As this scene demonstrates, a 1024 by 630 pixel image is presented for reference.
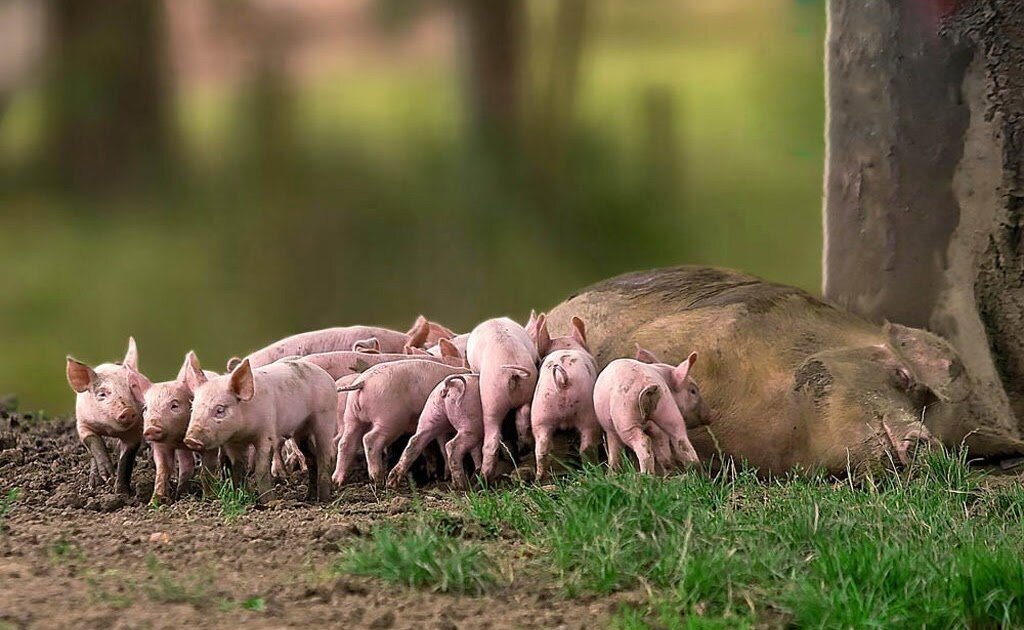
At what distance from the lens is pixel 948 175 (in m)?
6.01

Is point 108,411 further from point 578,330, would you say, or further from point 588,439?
point 578,330

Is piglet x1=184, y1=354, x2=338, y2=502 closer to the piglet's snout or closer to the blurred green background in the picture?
the piglet's snout

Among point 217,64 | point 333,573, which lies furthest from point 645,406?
point 217,64

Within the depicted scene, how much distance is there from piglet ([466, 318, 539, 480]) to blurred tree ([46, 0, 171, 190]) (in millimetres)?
5835

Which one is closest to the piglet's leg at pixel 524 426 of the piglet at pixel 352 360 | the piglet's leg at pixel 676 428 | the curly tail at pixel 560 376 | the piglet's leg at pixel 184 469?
the curly tail at pixel 560 376

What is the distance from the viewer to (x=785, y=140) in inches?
425

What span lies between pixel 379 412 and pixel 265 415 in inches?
22.4

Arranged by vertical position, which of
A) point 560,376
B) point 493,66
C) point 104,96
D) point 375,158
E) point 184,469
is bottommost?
point 184,469

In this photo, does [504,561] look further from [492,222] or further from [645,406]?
[492,222]

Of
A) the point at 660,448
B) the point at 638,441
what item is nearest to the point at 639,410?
the point at 638,441

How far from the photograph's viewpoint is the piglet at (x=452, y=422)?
524 centimetres

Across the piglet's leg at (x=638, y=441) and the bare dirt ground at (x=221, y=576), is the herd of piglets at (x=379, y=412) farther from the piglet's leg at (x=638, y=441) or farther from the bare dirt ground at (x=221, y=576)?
Answer: the bare dirt ground at (x=221, y=576)

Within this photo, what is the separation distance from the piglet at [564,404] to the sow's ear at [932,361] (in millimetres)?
1281

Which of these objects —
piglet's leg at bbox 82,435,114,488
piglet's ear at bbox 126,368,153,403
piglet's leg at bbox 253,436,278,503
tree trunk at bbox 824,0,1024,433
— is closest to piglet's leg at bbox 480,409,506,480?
piglet's leg at bbox 253,436,278,503
